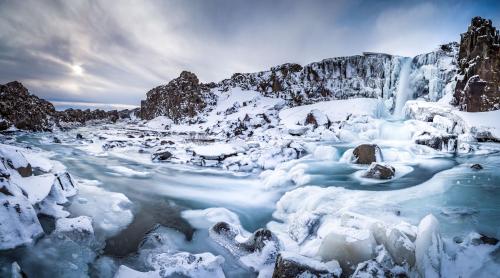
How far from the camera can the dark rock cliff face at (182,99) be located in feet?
200

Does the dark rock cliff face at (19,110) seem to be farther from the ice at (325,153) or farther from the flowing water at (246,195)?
the ice at (325,153)

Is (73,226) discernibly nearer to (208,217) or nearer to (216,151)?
(208,217)

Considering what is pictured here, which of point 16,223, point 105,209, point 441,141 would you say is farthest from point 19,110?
point 441,141

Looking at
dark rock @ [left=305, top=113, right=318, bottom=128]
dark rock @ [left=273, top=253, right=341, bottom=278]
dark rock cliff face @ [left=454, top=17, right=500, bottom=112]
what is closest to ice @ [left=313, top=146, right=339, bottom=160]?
dark rock @ [left=273, top=253, right=341, bottom=278]

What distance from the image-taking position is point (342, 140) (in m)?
22.8

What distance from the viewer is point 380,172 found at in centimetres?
1092

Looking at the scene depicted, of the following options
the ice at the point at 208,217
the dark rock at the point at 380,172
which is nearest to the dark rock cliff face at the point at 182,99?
the dark rock at the point at 380,172

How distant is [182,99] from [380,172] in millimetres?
57619

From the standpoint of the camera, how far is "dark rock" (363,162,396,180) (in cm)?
1087

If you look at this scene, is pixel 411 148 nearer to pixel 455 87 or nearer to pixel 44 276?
pixel 455 87

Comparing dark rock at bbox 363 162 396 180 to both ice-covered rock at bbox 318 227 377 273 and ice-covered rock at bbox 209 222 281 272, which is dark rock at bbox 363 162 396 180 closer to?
ice-covered rock at bbox 318 227 377 273

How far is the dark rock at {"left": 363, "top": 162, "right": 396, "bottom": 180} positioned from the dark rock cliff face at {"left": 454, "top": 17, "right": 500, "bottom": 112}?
610 inches

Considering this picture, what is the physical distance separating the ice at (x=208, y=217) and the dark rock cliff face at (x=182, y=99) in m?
52.1

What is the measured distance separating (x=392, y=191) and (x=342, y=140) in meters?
14.0
